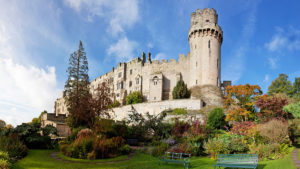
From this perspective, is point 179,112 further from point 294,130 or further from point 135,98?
point 294,130

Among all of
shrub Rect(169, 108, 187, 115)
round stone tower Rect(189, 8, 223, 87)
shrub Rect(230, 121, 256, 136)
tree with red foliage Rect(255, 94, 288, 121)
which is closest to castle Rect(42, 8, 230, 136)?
round stone tower Rect(189, 8, 223, 87)

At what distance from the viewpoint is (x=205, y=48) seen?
37.7 m

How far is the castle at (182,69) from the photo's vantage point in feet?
122

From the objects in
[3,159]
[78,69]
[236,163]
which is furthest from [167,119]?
[3,159]

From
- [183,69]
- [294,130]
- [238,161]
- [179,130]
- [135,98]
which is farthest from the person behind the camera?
[183,69]

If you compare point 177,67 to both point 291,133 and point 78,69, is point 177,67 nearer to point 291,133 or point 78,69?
point 78,69

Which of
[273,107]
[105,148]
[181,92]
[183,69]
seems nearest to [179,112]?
[181,92]


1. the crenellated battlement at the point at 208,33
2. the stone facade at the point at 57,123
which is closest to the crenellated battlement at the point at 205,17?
the crenellated battlement at the point at 208,33

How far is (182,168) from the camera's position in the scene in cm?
1112

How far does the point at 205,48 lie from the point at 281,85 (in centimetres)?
1529

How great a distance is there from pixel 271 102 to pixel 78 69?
25324mm

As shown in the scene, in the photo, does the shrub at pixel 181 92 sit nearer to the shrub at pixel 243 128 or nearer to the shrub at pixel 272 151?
the shrub at pixel 243 128

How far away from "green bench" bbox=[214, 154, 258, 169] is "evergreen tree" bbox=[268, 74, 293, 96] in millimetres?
31748

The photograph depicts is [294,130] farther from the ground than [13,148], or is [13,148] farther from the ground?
[294,130]
